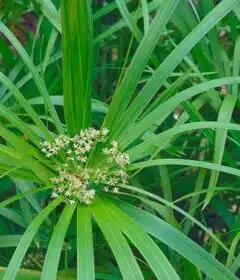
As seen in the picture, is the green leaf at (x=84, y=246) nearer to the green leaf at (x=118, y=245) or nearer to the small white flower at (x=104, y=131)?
the green leaf at (x=118, y=245)

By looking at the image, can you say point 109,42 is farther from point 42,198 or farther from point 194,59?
point 42,198

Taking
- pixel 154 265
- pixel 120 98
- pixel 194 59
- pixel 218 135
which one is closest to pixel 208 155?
pixel 194 59

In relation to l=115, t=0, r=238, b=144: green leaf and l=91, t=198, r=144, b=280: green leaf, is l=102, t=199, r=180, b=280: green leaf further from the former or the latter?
l=115, t=0, r=238, b=144: green leaf

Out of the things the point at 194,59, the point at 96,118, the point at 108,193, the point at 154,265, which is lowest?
→ the point at 154,265

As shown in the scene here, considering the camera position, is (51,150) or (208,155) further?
(208,155)

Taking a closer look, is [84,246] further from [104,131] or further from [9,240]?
[9,240]

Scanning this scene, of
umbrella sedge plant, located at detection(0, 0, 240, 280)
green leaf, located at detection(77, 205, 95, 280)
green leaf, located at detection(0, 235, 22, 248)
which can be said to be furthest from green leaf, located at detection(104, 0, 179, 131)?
green leaf, located at detection(0, 235, 22, 248)

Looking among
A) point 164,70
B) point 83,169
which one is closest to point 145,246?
point 83,169
